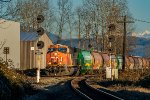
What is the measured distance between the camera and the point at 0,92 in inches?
510

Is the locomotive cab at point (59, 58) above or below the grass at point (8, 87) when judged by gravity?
above

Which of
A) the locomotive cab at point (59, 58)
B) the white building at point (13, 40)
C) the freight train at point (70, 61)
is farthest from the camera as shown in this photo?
the white building at point (13, 40)

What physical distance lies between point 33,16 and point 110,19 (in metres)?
19.4

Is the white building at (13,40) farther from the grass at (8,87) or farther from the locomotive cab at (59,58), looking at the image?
the grass at (8,87)

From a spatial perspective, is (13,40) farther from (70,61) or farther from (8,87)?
(8,87)

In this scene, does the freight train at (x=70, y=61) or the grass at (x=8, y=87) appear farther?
the freight train at (x=70, y=61)

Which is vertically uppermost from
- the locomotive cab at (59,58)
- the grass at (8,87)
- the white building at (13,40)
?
the white building at (13,40)

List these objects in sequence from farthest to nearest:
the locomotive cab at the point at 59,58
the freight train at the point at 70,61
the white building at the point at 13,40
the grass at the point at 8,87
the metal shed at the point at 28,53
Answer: the metal shed at the point at 28,53, the white building at the point at 13,40, the freight train at the point at 70,61, the locomotive cab at the point at 59,58, the grass at the point at 8,87

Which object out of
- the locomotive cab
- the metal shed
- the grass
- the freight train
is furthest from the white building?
the grass

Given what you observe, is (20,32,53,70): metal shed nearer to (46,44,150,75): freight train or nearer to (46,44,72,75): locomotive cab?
(46,44,150,75): freight train

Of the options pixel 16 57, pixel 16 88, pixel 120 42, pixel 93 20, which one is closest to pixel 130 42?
pixel 120 42

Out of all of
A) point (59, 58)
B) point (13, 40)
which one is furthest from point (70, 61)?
point (13, 40)

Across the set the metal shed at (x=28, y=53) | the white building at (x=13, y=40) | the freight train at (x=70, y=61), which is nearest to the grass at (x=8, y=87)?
the freight train at (x=70, y=61)

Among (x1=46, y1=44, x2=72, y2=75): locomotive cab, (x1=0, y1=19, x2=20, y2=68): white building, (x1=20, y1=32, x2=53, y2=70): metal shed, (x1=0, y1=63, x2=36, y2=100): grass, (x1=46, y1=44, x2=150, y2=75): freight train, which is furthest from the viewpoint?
(x1=20, y1=32, x2=53, y2=70): metal shed
